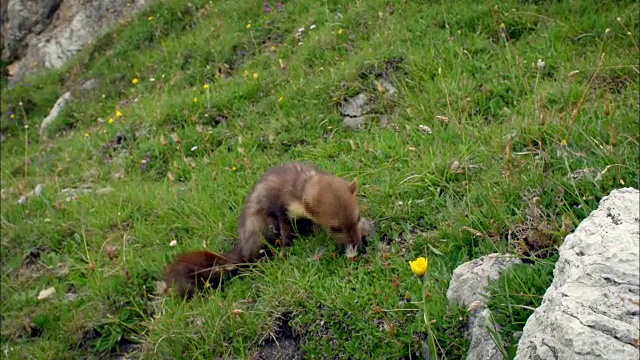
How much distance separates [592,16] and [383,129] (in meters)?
2.15

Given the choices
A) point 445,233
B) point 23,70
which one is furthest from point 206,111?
point 23,70

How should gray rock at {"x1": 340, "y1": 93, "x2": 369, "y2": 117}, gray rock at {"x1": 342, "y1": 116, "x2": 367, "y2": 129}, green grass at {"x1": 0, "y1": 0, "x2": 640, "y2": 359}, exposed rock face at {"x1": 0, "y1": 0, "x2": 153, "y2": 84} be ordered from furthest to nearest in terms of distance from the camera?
exposed rock face at {"x1": 0, "y1": 0, "x2": 153, "y2": 84}, gray rock at {"x1": 340, "y1": 93, "x2": 369, "y2": 117}, gray rock at {"x1": 342, "y1": 116, "x2": 367, "y2": 129}, green grass at {"x1": 0, "y1": 0, "x2": 640, "y2": 359}

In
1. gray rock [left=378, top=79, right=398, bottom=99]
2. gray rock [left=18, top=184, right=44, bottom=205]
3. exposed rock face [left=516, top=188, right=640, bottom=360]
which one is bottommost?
gray rock [left=18, top=184, right=44, bottom=205]

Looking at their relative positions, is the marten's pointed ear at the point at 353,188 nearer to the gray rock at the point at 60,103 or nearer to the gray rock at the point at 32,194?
the gray rock at the point at 32,194

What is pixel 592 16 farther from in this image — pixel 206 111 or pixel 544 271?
pixel 206 111

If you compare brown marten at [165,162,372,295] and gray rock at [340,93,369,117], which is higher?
brown marten at [165,162,372,295]

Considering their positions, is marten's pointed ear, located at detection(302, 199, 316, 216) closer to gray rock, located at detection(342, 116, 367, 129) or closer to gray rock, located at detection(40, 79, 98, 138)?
gray rock, located at detection(342, 116, 367, 129)

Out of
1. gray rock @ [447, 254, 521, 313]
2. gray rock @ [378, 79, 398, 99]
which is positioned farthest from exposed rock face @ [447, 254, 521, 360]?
gray rock @ [378, 79, 398, 99]

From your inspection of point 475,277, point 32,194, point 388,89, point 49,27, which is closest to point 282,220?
point 475,277

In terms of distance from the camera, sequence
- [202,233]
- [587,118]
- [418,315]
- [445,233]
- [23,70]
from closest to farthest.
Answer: [418,315], [445,233], [587,118], [202,233], [23,70]

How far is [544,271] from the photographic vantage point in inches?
125

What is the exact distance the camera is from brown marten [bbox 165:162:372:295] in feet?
14.0

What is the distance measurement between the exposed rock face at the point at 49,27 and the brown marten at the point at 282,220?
28.6ft

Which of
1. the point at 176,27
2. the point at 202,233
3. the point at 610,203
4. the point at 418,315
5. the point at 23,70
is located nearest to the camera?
the point at 610,203
